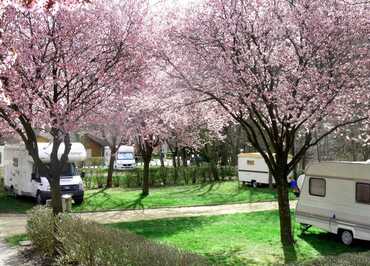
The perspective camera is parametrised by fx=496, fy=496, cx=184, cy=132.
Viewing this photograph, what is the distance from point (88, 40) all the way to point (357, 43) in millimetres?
5673

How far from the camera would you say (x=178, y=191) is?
83.2 ft

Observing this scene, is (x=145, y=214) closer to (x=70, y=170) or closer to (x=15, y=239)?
(x=70, y=170)

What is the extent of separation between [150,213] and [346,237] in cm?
760

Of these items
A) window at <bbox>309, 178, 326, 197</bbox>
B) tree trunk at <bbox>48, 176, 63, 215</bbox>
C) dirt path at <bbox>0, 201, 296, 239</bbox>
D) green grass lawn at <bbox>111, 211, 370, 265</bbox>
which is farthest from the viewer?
dirt path at <bbox>0, 201, 296, 239</bbox>

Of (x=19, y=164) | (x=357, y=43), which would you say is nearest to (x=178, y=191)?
(x=19, y=164)

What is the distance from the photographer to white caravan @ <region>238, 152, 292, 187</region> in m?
26.2

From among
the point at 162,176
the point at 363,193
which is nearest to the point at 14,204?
the point at 162,176

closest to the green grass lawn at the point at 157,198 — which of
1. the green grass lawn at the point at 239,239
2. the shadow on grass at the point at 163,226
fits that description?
the shadow on grass at the point at 163,226

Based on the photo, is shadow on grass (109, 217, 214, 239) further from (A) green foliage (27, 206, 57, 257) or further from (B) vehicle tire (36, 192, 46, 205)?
(B) vehicle tire (36, 192, 46, 205)

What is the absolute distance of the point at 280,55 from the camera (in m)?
10.4

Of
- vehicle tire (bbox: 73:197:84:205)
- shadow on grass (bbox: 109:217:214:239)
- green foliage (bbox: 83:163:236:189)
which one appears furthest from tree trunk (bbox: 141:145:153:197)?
shadow on grass (bbox: 109:217:214:239)

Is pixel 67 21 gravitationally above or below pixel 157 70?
above

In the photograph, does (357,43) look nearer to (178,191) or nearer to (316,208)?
(316,208)

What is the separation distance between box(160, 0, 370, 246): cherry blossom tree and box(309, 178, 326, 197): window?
2970mm
